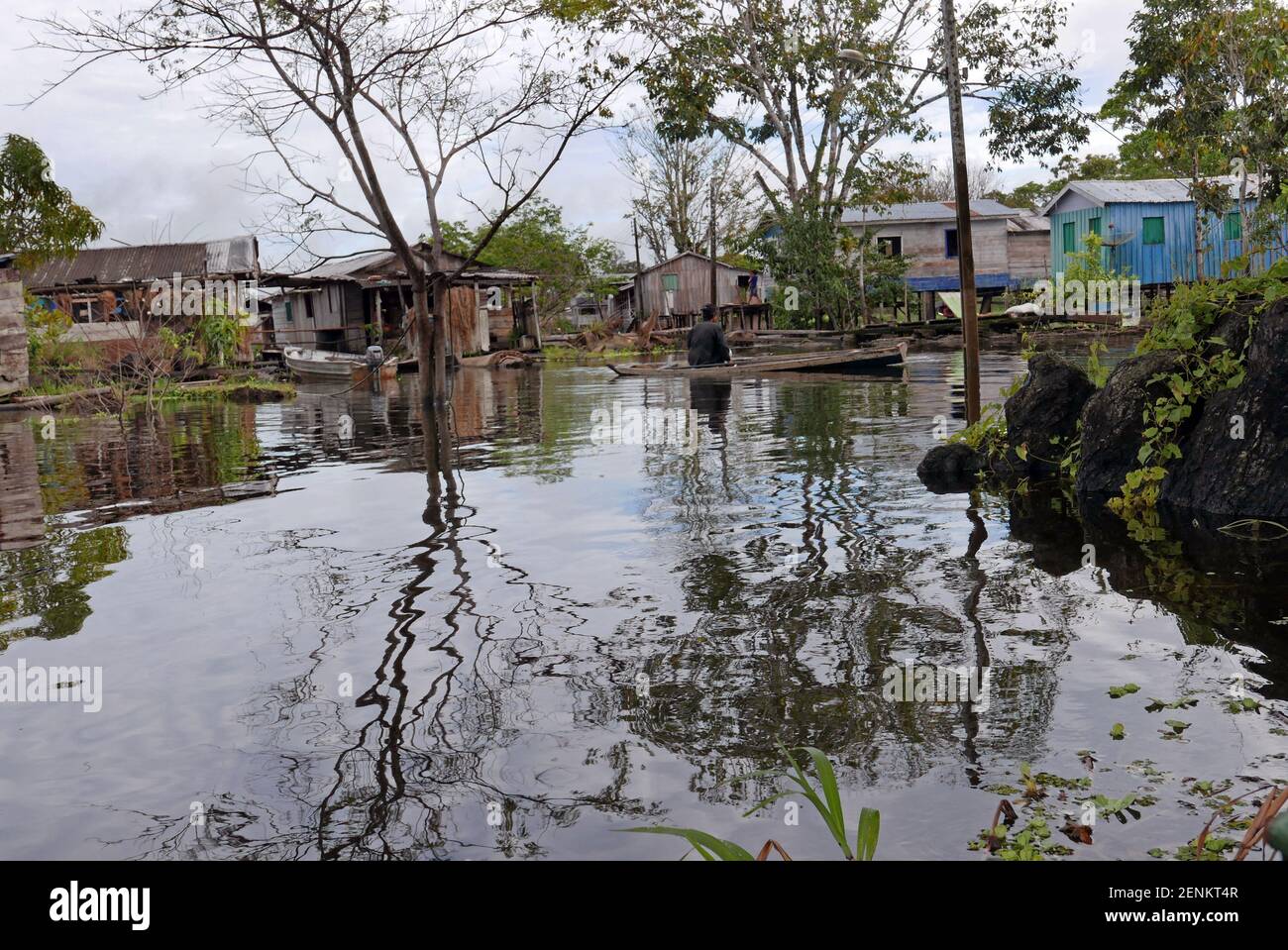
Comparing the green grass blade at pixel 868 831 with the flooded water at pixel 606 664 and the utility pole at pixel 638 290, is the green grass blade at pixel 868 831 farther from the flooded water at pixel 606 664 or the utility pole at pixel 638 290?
the utility pole at pixel 638 290

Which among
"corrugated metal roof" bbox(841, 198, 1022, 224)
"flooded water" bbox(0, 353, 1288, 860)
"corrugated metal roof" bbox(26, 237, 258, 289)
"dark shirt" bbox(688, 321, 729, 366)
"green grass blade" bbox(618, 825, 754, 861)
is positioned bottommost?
"flooded water" bbox(0, 353, 1288, 860)

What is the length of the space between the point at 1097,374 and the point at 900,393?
1090 cm

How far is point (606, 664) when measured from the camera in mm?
5934

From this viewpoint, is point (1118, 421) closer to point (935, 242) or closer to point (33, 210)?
point (33, 210)

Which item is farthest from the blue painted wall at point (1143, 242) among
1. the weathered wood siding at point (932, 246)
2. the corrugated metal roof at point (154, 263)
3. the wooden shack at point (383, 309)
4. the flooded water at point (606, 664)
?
the flooded water at point (606, 664)

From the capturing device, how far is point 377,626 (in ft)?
22.3

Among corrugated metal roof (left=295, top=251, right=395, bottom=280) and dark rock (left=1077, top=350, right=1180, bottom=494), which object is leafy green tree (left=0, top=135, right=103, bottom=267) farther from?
dark rock (left=1077, top=350, right=1180, bottom=494)

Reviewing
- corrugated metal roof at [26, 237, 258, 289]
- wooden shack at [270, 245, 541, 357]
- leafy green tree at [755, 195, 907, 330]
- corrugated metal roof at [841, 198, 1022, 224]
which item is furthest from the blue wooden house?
corrugated metal roof at [26, 237, 258, 289]

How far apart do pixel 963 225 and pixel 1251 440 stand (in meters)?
5.40

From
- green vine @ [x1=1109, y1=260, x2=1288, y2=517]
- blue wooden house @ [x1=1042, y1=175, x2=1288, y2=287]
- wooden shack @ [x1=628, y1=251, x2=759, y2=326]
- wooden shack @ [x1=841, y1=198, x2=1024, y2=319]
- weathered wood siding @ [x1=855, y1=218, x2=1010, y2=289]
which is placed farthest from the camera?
wooden shack @ [x1=628, y1=251, x2=759, y2=326]

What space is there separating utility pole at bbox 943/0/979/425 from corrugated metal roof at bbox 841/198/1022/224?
36347mm

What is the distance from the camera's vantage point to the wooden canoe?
27.7 m

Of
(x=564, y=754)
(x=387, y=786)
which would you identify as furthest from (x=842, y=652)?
(x=387, y=786)
